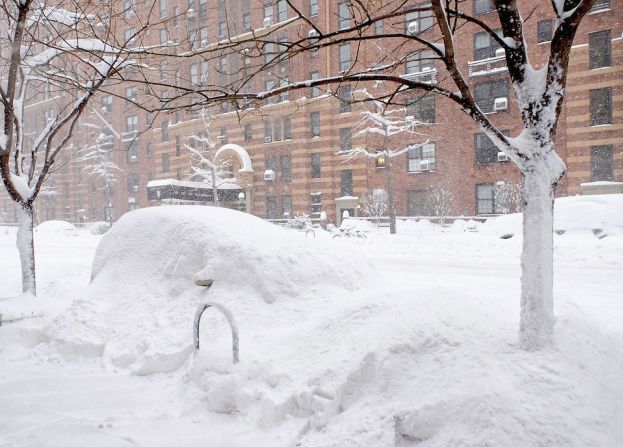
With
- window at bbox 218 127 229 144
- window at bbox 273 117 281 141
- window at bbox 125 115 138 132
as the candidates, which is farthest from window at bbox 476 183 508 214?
window at bbox 125 115 138 132

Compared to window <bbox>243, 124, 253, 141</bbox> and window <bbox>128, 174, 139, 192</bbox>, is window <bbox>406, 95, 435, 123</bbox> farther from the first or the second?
window <bbox>128, 174, 139, 192</bbox>

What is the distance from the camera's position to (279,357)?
4.27 metres

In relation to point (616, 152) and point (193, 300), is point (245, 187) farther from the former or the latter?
point (193, 300)

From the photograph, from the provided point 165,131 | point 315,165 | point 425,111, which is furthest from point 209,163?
point 425,111

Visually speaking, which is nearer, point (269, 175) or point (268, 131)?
point (269, 175)

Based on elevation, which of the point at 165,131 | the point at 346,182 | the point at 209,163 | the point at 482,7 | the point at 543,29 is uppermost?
the point at 482,7

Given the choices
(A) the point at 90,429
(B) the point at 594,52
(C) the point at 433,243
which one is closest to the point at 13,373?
(A) the point at 90,429

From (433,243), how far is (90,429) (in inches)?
588

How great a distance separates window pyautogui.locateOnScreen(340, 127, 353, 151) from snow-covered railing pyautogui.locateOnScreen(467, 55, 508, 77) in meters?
8.65

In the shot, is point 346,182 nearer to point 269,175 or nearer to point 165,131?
point 269,175

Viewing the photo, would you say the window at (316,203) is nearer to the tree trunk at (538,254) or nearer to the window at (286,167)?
the window at (286,167)

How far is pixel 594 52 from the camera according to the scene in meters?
23.1

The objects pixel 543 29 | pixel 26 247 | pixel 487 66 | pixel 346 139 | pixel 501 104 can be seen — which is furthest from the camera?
pixel 346 139

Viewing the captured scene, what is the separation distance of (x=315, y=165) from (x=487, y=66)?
520 inches
